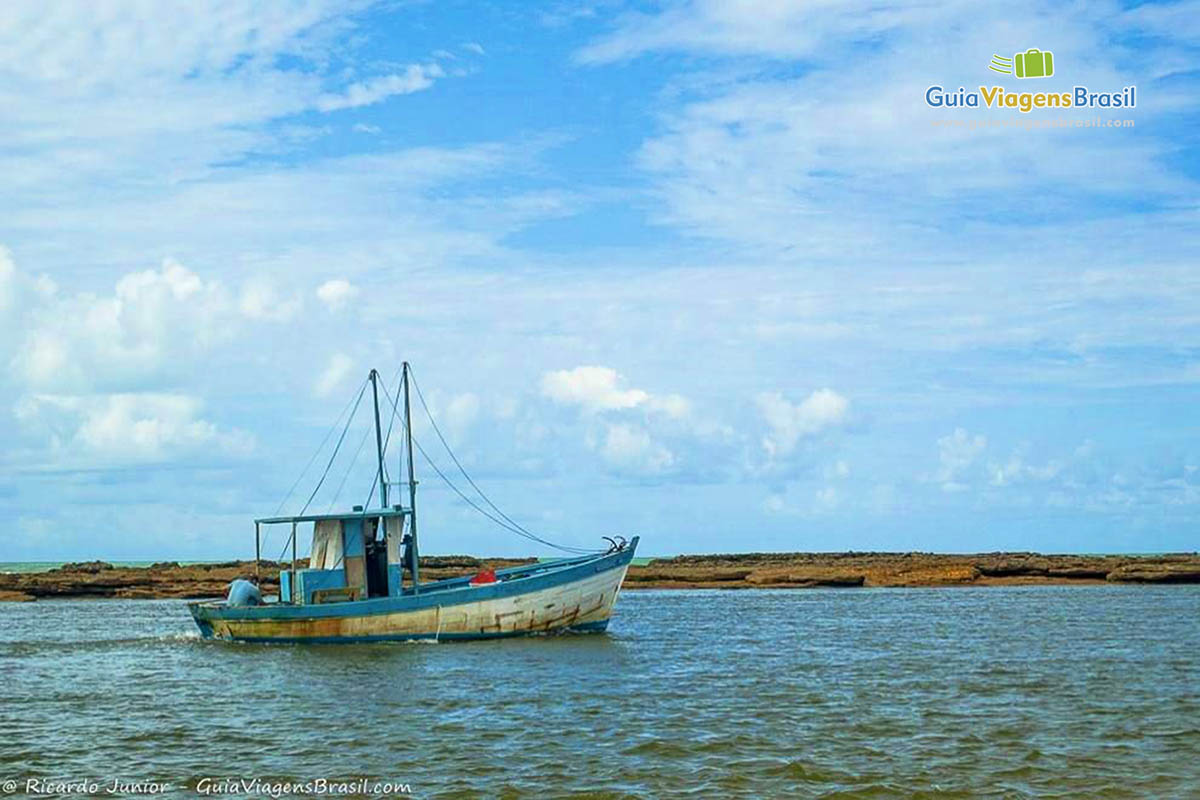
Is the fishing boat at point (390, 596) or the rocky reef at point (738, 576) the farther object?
the rocky reef at point (738, 576)

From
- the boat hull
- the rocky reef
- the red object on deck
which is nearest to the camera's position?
the boat hull

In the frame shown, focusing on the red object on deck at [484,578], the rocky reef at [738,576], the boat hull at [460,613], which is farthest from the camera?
the rocky reef at [738,576]

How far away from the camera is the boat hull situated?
116 feet

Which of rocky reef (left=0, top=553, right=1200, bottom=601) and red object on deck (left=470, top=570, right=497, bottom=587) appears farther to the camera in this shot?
rocky reef (left=0, top=553, right=1200, bottom=601)

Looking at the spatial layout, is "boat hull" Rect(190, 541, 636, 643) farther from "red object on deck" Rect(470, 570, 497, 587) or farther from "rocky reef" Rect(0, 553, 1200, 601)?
"rocky reef" Rect(0, 553, 1200, 601)

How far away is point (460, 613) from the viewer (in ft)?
Result: 117

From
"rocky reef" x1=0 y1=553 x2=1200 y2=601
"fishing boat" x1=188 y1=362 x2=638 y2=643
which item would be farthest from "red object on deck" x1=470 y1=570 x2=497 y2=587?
"rocky reef" x1=0 y1=553 x2=1200 y2=601

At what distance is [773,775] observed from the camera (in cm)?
1705

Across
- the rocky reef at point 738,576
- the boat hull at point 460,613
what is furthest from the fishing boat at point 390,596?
the rocky reef at point 738,576

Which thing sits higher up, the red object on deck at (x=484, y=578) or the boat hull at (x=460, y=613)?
the red object on deck at (x=484, y=578)

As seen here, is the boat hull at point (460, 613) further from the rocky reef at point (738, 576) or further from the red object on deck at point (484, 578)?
the rocky reef at point (738, 576)

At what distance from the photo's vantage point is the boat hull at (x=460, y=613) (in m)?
35.5

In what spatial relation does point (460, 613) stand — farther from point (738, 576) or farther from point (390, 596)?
point (738, 576)

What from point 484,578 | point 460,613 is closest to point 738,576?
point 484,578
